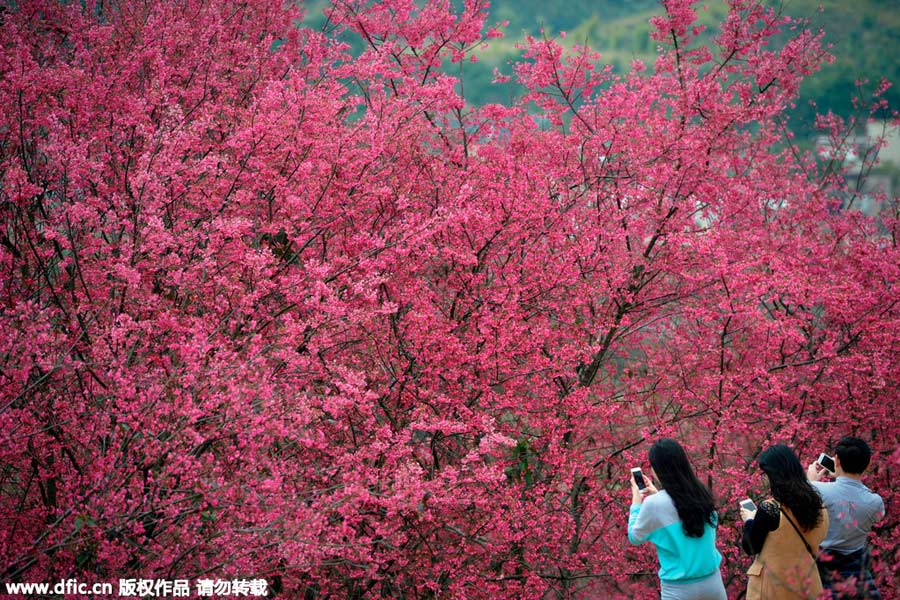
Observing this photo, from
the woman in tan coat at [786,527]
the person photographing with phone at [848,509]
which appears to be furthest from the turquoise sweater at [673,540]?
the person photographing with phone at [848,509]

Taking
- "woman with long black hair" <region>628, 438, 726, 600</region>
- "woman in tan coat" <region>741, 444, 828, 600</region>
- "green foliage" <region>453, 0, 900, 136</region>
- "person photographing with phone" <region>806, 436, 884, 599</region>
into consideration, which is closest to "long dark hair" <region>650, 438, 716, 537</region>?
"woman with long black hair" <region>628, 438, 726, 600</region>

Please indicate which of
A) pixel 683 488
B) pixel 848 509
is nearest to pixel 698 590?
pixel 683 488

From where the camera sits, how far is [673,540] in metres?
3.18

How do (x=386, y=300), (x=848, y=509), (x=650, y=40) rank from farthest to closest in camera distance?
(x=650, y=40) → (x=386, y=300) → (x=848, y=509)

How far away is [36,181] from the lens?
457 centimetres

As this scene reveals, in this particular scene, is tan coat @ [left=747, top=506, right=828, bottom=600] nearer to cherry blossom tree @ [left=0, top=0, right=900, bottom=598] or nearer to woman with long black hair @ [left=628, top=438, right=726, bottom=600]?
woman with long black hair @ [left=628, top=438, right=726, bottom=600]

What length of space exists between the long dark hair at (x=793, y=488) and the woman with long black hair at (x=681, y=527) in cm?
40

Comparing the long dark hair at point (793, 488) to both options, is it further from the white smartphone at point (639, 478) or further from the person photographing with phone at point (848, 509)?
the white smartphone at point (639, 478)

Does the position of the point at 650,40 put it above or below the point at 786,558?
above

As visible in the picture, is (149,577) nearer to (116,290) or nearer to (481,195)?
(116,290)

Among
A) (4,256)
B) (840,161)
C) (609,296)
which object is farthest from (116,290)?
(840,161)

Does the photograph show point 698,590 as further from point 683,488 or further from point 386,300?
point 386,300

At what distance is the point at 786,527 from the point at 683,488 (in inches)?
25.8

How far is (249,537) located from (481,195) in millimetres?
3568
